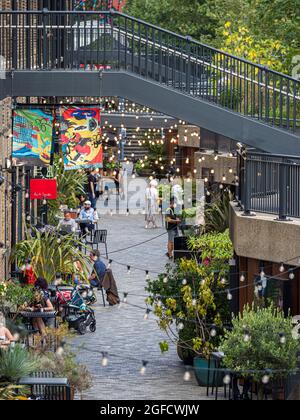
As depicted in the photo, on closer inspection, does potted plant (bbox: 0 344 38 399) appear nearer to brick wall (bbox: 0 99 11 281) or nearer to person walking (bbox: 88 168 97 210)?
brick wall (bbox: 0 99 11 281)

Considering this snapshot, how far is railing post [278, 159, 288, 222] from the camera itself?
22828 millimetres

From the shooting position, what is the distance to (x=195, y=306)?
23.8m

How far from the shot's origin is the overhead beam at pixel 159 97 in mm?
27156

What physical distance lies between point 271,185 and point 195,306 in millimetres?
2289

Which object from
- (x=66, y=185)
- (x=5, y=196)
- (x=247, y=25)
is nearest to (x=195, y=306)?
(x=5, y=196)

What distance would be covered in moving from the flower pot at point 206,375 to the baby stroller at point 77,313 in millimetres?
4678

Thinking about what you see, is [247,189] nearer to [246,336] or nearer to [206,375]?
[206,375]

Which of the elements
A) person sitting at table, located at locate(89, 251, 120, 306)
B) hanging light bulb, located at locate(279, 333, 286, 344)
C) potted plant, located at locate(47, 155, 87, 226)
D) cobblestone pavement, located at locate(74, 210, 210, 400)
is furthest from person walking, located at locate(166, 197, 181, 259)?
hanging light bulb, located at locate(279, 333, 286, 344)

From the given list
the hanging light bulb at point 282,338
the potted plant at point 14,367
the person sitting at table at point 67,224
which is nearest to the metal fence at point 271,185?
the hanging light bulb at point 282,338

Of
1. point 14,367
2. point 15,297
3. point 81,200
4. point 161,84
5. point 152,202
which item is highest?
point 161,84

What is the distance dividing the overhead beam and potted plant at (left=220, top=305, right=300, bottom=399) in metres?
6.94
